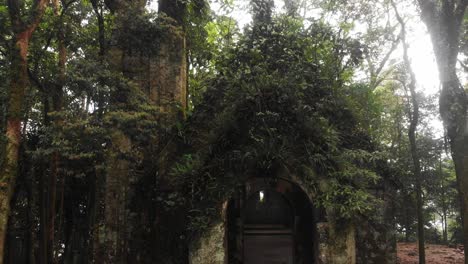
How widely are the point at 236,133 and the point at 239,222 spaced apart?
3056 mm

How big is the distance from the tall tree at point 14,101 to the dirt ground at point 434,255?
14.4 m

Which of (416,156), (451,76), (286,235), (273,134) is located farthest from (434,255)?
(273,134)

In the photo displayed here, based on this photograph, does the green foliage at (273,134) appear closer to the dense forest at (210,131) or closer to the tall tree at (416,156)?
the dense forest at (210,131)

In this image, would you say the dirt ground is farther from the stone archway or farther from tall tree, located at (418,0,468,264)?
tall tree, located at (418,0,468,264)

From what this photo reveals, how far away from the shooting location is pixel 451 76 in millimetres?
9328

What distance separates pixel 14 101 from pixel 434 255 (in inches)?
724

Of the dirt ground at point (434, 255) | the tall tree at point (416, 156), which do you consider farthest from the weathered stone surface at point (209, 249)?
the dirt ground at point (434, 255)

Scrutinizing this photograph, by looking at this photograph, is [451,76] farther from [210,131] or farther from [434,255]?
[434,255]

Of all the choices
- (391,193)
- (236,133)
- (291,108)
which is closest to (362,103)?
(391,193)

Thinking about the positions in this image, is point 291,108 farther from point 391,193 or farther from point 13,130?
point 13,130

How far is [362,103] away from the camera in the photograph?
394 inches

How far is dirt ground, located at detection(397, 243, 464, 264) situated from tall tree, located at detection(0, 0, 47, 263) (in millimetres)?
14400

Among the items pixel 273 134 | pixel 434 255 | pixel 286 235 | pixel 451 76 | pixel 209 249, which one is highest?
pixel 451 76

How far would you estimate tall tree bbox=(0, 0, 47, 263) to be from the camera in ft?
21.7
